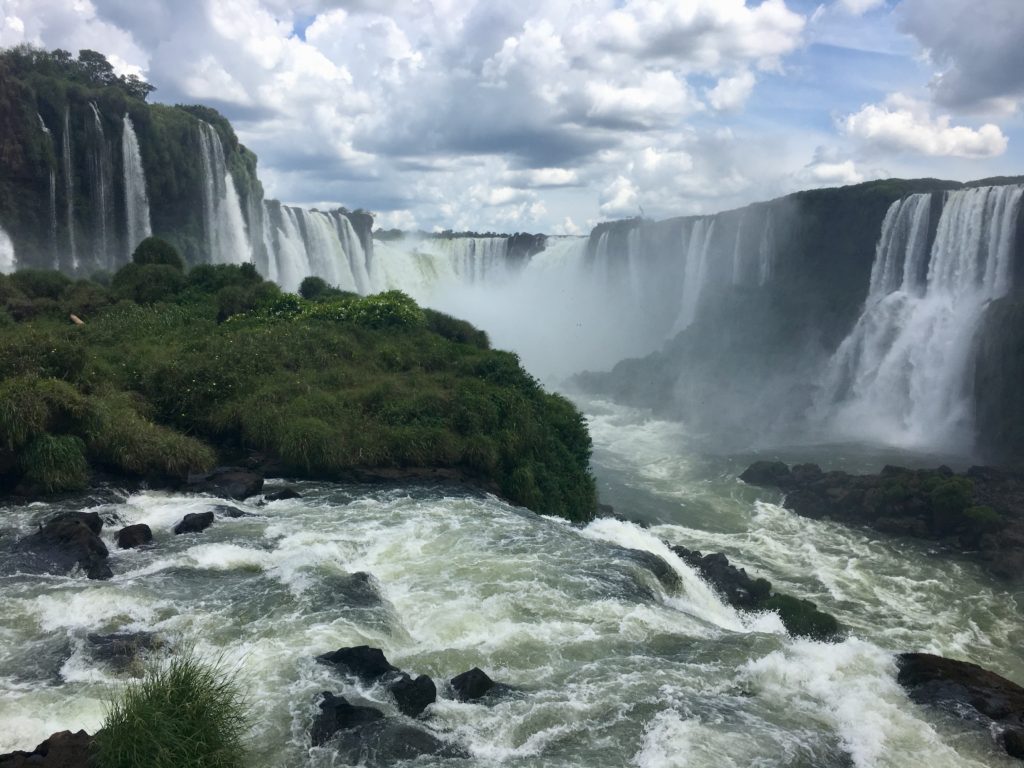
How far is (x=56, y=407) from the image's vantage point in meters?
15.0

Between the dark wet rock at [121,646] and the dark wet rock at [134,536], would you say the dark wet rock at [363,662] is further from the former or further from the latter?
the dark wet rock at [134,536]

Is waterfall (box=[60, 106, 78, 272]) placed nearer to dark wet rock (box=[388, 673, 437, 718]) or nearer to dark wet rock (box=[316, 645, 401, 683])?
dark wet rock (box=[316, 645, 401, 683])

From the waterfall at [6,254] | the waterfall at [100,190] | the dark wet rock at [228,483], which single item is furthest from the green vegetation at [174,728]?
the waterfall at [100,190]

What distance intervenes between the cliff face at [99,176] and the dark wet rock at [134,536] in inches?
1243

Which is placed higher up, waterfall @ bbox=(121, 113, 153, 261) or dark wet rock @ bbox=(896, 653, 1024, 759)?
waterfall @ bbox=(121, 113, 153, 261)

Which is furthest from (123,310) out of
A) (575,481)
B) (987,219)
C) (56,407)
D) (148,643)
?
(987,219)

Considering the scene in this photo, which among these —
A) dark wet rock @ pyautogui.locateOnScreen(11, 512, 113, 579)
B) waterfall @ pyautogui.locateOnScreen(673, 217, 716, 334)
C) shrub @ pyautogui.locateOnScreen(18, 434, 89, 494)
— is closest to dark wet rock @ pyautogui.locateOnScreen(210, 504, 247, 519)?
dark wet rock @ pyautogui.locateOnScreen(11, 512, 113, 579)

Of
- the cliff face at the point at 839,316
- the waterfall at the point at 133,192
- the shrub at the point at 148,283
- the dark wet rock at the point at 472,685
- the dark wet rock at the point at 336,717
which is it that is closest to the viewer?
the dark wet rock at the point at 336,717

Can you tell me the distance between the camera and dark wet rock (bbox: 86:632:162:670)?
8.45 meters

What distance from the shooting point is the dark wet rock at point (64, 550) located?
10711mm

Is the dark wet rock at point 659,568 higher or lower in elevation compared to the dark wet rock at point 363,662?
lower

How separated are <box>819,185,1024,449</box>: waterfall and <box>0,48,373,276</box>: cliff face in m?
37.4

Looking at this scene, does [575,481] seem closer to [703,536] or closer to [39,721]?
[703,536]

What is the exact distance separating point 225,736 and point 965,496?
2354cm
